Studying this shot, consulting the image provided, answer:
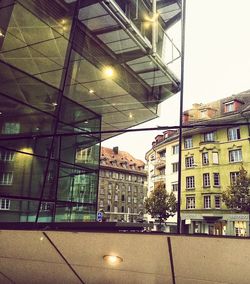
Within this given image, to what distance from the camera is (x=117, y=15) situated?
8836 mm

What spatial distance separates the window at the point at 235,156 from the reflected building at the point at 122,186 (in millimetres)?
1666

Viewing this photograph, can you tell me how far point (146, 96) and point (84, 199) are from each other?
143 inches

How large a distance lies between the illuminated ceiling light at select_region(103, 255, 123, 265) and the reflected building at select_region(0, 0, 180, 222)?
3488 millimetres

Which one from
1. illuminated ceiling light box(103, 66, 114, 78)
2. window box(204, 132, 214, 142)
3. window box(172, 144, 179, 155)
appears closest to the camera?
window box(172, 144, 179, 155)

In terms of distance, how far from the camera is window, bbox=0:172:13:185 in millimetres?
8844

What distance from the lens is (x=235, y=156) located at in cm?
580

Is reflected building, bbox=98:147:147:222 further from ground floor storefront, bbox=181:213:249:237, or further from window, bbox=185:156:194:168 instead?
ground floor storefront, bbox=181:213:249:237

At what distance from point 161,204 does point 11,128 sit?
624 centimetres

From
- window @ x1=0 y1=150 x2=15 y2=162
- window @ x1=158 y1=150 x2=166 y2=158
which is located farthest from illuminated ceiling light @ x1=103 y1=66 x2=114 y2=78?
window @ x1=158 y1=150 x2=166 y2=158

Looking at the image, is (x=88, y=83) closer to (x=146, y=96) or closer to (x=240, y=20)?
(x=146, y=96)

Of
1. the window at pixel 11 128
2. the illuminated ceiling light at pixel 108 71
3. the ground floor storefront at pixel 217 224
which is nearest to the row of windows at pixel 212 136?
the ground floor storefront at pixel 217 224

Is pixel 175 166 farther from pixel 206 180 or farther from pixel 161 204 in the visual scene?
pixel 206 180

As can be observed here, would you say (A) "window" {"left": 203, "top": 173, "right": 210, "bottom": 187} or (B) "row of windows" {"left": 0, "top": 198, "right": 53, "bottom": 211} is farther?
(B) "row of windows" {"left": 0, "top": 198, "right": 53, "bottom": 211}

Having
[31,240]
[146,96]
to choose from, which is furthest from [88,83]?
[31,240]
